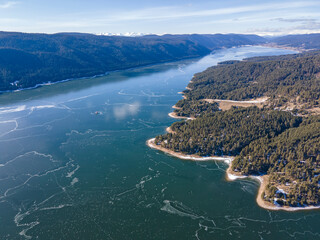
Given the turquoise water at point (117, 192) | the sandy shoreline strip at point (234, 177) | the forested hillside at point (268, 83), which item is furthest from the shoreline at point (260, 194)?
the forested hillside at point (268, 83)

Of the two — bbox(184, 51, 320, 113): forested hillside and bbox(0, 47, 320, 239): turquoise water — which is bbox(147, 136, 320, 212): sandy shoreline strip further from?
bbox(184, 51, 320, 113): forested hillside

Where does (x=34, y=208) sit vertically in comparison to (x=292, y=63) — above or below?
below

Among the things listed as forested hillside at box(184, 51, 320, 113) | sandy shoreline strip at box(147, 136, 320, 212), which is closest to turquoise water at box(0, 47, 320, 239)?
sandy shoreline strip at box(147, 136, 320, 212)

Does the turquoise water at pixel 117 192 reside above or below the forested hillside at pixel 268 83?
below

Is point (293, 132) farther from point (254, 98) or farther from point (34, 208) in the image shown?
point (34, 208)

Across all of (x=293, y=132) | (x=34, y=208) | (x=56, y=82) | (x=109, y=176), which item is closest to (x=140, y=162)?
(x=109, y=176)

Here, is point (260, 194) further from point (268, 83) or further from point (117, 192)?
point (268, 83)

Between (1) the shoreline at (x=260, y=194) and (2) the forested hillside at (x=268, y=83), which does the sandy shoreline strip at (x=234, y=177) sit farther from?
(2) the forested hillside at (x=268, y=83)
